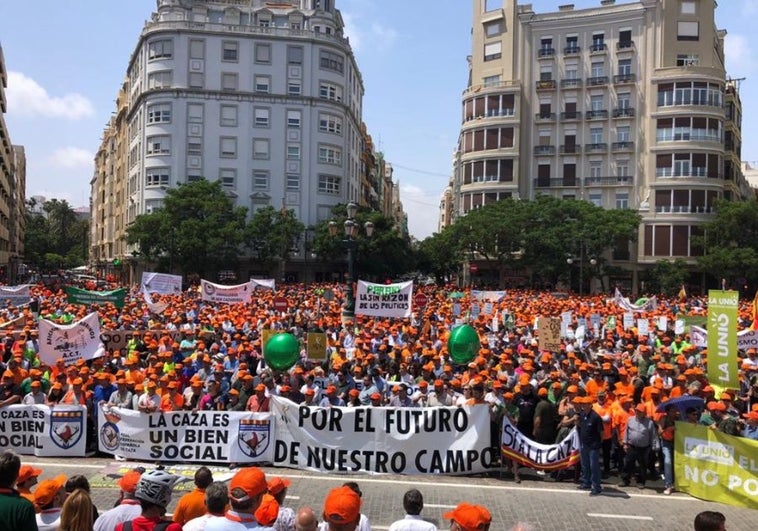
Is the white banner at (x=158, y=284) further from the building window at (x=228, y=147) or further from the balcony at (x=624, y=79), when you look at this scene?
the balcony at (x=624, y=79)

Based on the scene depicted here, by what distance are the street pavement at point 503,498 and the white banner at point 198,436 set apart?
0.74ft

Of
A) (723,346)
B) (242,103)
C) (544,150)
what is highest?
(242,103)

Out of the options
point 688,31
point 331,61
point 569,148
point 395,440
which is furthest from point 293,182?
point 395,440

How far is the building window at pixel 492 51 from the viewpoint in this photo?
64.9 meters

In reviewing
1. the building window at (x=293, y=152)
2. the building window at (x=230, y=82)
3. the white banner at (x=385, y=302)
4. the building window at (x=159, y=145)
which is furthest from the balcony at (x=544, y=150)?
the white banner at (x=385, y=302)

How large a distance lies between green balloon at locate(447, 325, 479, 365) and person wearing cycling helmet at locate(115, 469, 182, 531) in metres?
9.99

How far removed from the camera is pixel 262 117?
215 ft

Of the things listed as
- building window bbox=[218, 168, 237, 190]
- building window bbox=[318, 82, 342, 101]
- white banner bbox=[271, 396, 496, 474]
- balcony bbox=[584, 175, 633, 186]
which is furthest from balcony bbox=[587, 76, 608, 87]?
white banner bbox=[271, 396, 496, 474]

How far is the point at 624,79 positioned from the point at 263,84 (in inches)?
1234

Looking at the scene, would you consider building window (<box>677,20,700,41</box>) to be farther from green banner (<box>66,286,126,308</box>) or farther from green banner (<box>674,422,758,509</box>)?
green banner (<box>674,422,758,509</box>)

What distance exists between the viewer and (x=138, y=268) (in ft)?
224

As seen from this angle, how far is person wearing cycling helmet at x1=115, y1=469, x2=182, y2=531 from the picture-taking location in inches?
201

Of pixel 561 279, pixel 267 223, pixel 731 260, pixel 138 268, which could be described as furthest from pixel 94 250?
pixel 731 260

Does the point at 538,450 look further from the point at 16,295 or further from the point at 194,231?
the point at 194,231
